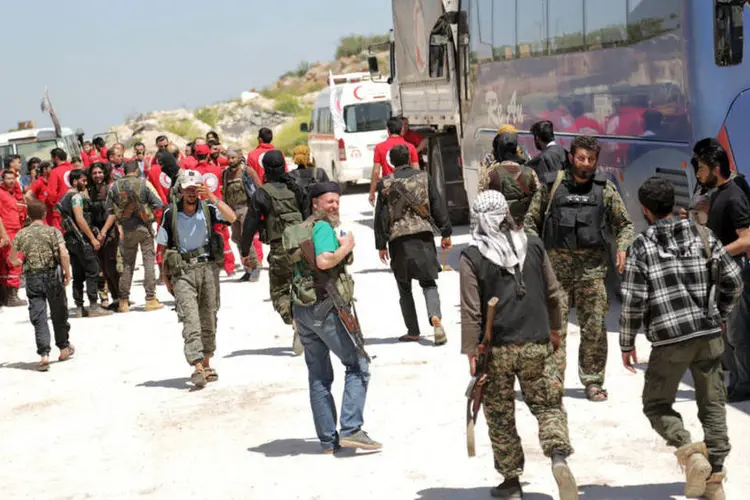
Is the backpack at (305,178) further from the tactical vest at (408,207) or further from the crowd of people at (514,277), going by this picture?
the tactical vest at (408,207)

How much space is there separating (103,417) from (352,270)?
8.38 metres

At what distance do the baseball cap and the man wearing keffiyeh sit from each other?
4.63m

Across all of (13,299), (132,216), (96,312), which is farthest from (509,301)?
(13,299)

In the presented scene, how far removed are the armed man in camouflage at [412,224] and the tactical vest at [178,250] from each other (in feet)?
5.59

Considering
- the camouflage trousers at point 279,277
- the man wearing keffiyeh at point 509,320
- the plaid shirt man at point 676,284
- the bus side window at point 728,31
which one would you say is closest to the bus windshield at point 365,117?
the camouflage trousers at point 279,277

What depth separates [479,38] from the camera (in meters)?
18.2

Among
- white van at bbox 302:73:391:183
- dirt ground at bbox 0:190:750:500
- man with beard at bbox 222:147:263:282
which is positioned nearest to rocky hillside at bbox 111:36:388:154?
white van at bbox 302:73:391:183

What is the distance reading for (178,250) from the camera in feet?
37.2

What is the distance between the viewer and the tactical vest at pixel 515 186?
10398 millimetres

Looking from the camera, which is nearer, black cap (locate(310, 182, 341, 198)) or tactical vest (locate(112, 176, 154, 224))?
black cap (locate(310, 182, 341, 198))

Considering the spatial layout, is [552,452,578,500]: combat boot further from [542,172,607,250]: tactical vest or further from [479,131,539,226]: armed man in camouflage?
[479,131,539,226]: armed man in camouflage

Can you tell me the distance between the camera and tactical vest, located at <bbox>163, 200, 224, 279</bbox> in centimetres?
1132

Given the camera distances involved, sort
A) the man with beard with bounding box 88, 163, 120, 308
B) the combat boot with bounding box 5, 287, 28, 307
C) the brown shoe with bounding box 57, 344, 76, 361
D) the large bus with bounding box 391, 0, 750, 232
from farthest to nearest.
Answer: the combat boot with bounding box 5, 287, 28, 307 < the man with beard with bounding box 88, 163, 120, 308 < the brown shoe with bounding box 57, 344, 76, 361 < the large bus with bounding box 391, 0, 750, 232

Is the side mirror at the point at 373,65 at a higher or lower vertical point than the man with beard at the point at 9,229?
higher
